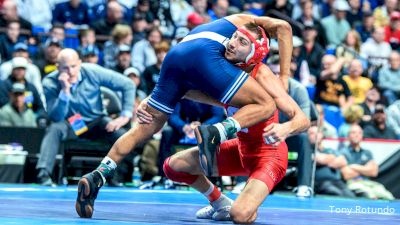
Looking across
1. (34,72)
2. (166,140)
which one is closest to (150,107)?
(166,140)

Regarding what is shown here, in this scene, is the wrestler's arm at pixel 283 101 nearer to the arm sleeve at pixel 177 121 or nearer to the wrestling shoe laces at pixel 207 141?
the wrestling shoe laces at pixel 207 141

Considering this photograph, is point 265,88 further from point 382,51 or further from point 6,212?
point 382,51

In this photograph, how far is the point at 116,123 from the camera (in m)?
11.7

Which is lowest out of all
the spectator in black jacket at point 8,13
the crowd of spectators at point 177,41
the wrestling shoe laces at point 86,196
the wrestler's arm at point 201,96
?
the crowd of spectators at point 177,41

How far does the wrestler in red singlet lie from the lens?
25.0 ft

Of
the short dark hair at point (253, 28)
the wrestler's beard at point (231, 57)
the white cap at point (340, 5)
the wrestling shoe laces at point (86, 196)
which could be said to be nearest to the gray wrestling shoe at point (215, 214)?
the wrestling shoe laces at point (86, 196)

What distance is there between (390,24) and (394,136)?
14.4ft

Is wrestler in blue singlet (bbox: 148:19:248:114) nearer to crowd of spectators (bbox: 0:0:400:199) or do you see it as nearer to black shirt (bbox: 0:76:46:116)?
crowd of spectators (bbox: 0:0:400:199)

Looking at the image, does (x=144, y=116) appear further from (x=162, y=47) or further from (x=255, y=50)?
(x=162, y=47)

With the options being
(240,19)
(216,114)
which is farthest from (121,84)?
(240,19)

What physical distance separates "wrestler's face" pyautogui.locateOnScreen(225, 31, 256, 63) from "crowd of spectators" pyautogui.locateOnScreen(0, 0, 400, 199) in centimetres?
401

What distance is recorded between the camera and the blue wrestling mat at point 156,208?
707cm

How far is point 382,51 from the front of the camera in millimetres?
16781

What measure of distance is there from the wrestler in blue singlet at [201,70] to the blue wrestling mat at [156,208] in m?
0.92
